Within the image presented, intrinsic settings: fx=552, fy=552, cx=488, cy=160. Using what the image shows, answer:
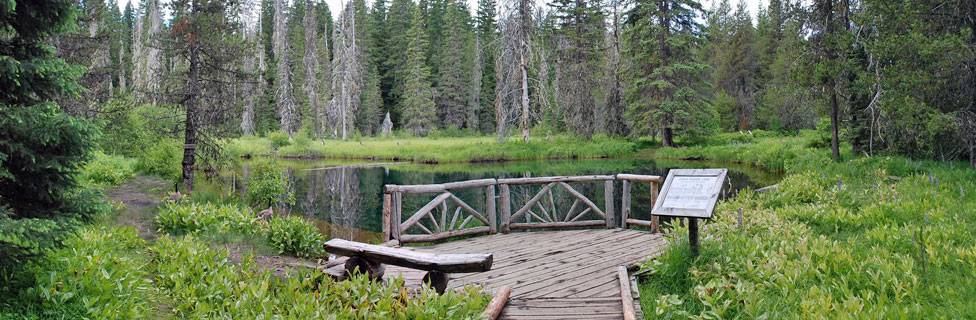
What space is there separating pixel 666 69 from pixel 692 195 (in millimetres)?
25718

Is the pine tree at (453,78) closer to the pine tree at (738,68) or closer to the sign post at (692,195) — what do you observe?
the pine tree at (738,68)

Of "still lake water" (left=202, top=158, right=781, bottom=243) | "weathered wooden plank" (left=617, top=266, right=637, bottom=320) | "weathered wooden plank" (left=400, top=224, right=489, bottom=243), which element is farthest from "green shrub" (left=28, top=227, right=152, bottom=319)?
"still lake water" (left=202, top=158, right=781, bottom=243)

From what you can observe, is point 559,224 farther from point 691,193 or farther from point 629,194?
point 691,193

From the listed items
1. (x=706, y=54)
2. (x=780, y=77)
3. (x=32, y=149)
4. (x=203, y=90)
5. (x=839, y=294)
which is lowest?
(x=839, y=294)

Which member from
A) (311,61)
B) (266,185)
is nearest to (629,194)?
(266,185)

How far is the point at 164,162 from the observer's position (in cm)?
1554

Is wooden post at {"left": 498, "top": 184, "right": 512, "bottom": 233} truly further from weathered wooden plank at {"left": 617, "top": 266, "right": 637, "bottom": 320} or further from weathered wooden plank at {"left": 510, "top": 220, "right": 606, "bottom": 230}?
weathered wooden plank at {"left": 617, "top": 266, "right": 637, "bottom": 320}

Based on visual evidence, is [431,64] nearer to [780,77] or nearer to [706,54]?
[706,54]

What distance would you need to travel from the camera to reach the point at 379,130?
53656 millimetres

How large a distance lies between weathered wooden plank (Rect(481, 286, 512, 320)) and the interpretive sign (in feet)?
5.75

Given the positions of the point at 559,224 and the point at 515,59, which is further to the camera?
the point at 515,59

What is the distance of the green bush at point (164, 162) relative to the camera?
50.3ft

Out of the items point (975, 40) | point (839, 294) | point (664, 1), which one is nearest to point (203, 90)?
point (839, 294)

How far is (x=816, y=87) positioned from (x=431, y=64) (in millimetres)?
47069
